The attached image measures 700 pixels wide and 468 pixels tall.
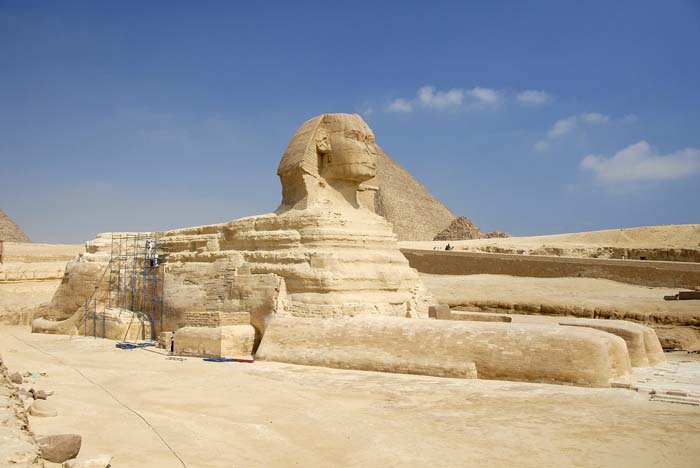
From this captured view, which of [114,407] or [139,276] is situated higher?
[139,276]

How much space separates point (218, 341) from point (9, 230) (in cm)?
3886

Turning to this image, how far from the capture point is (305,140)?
37.9ft

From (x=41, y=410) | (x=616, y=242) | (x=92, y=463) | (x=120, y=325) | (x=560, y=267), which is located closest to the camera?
(x=92, y=463)

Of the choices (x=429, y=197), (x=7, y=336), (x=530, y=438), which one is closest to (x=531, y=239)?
(x=429, y=197)

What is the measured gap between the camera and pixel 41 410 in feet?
18.5

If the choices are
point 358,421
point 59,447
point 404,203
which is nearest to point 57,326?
point 358,421

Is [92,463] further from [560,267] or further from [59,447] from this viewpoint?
[560,267]

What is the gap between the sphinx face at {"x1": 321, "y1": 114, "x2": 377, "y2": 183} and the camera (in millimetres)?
11430

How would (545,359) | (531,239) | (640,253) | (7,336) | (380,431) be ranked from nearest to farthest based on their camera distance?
(380,431)
(545,359)
(7,336)
(640,253)
(531,239)

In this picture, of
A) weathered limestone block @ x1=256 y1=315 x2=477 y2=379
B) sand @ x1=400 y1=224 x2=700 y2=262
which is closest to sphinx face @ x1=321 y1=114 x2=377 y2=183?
weathered limestone block @ x1=256 y1=315 x2=477 y2=379

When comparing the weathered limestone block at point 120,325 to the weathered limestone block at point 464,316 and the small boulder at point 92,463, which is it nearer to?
the weathered limestone block at point 464,316

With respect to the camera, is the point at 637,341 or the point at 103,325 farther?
the point at 103,325

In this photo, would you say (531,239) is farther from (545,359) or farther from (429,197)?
(545,359)

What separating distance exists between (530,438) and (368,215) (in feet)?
22.9
